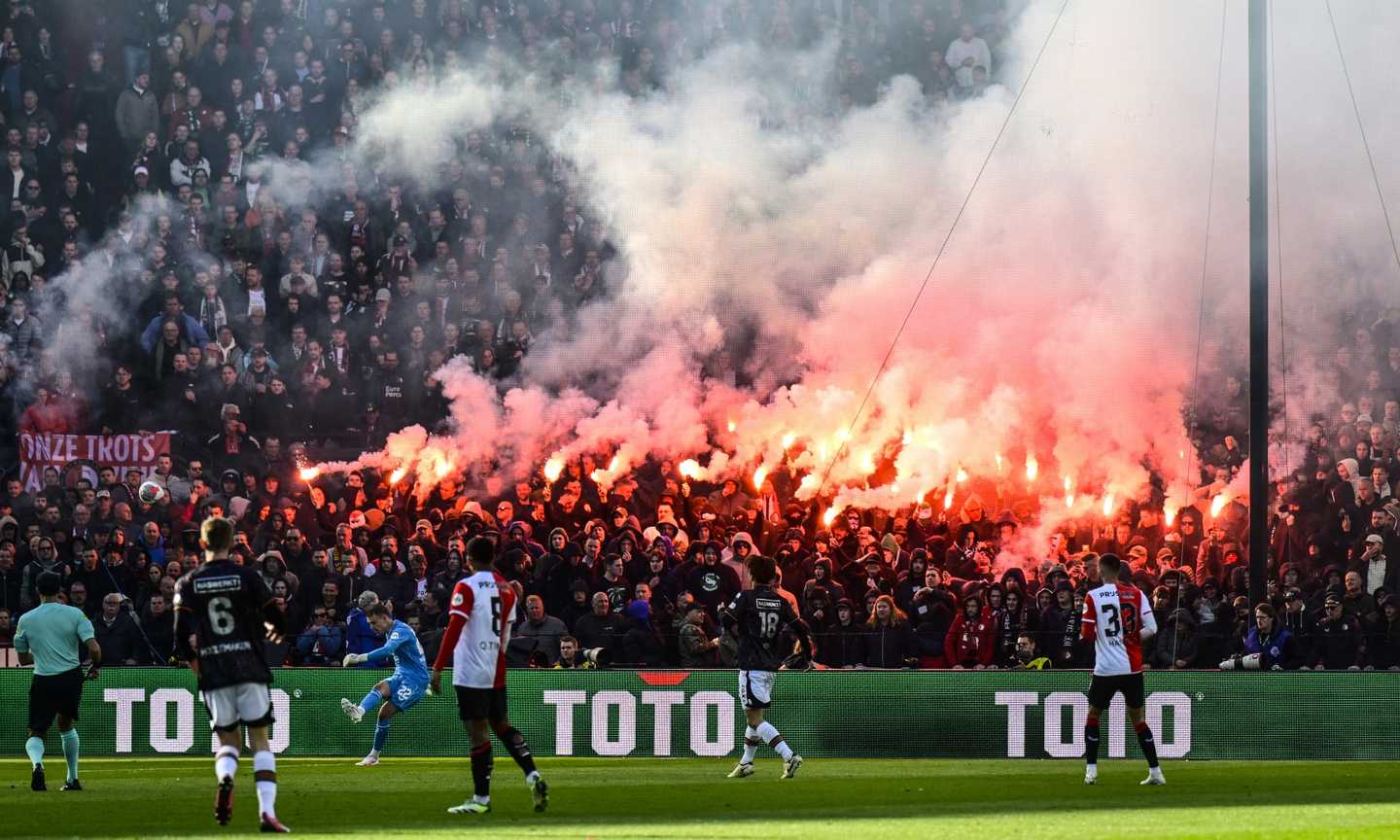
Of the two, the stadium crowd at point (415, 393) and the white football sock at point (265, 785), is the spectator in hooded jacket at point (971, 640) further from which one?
the white football sock at point (265, 785)

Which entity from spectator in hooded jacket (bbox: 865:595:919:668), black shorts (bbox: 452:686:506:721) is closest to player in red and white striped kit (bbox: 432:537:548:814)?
black shorts (bbox: 452:686:506:721)

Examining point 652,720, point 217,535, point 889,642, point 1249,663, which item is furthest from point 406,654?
point 1249,663

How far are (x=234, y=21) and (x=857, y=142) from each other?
868 cm

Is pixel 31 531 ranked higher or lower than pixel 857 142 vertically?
lower

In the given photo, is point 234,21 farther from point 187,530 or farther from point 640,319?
point 187,530

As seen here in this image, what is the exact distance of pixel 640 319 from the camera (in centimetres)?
2542

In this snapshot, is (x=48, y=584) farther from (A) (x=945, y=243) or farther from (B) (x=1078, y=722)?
(A) (x=945, y=243)

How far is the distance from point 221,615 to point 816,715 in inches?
328

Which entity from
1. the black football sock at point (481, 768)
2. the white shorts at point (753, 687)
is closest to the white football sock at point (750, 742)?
the white shorts at point (753, 687)

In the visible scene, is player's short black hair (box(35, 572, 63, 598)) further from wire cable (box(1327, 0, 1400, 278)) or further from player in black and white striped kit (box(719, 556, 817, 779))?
wire cable (box(1327, 0, 1400, 278))

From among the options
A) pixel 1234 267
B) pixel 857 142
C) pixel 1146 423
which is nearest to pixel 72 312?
pixel 857 142

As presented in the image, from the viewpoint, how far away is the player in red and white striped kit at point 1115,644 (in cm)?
1344

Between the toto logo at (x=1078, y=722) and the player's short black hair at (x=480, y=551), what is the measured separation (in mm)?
7195

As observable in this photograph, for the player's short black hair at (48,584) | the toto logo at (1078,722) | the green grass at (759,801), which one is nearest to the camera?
the green grass at (759,801)
